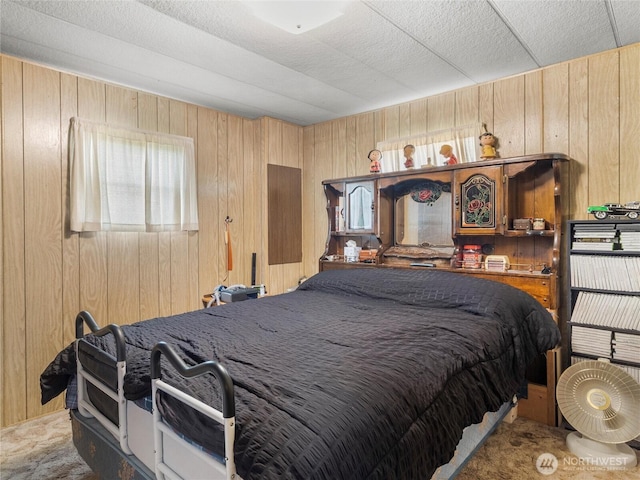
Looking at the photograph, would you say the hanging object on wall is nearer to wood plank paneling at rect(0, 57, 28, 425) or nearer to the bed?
the bed

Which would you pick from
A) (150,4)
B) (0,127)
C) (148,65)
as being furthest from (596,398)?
(0,127)

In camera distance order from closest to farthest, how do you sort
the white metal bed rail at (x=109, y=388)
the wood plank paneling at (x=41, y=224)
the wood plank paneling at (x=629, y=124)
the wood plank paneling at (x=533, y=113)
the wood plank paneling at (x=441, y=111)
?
the white metal bed rail at (x=109, y=388), the wood plank paneling at (x=629, y=124), the wood plank paneling at (x=41, y=224), the wood plank paneling at (x=533, y=113), the wood plank paneling at (x=441, y=111)

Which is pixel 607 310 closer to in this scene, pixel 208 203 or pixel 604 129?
pixel 604 129

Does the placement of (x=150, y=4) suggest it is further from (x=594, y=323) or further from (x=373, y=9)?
(x=594, y=323)

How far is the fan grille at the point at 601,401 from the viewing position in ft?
6.97

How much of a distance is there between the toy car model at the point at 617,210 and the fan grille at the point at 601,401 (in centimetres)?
89

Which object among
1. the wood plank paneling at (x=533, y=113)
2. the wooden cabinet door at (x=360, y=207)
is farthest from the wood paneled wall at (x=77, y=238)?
the wood plank paneling at (x=533, y=113)

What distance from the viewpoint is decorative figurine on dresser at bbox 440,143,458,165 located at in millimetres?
3211

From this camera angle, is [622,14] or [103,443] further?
[622,14]

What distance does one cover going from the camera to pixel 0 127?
8.51ft

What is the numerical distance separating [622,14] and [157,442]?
3130mm

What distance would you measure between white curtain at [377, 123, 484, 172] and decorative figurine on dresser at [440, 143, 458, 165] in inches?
1.2

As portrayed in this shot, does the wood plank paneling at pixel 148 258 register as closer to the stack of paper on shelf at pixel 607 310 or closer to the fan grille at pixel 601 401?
the fan grille at pixel 601 401

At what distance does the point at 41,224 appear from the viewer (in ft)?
9.16
